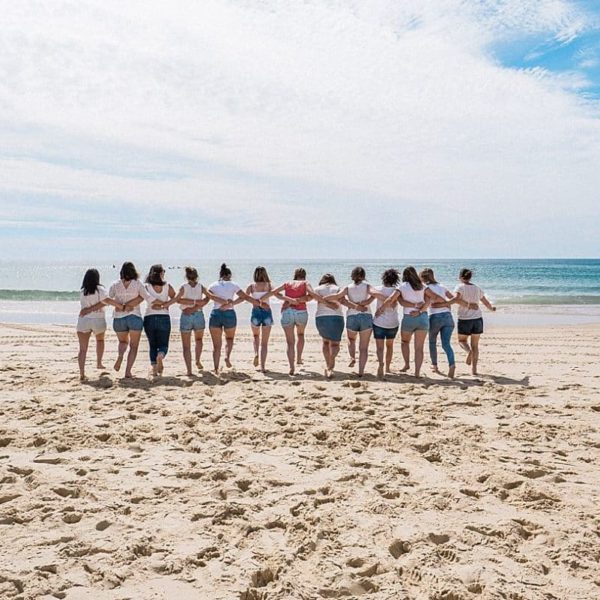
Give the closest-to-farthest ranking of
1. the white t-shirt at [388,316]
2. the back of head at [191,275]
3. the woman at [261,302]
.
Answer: the white t-shirt at [388,316]
the back of head at [191,275]
the woman at [261,302]

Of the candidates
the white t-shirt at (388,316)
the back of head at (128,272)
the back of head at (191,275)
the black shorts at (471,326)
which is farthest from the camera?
the black shorts at (471,326)

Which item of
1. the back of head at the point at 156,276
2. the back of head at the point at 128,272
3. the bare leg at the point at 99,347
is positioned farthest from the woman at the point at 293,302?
the bare leg at the point at 99,347

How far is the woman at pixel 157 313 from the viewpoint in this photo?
7652mm

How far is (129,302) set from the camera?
7.57 m

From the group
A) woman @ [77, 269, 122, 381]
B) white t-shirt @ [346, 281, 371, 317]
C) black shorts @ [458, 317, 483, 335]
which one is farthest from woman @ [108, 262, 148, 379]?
black shorts @ [458, 317, 483, 335]

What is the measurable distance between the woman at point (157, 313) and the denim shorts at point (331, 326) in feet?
7.09

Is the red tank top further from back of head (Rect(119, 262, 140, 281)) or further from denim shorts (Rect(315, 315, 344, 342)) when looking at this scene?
back of head (Rect(119, 262, 140, 281))

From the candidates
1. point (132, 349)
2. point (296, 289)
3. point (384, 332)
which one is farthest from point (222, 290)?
point (384, 332)

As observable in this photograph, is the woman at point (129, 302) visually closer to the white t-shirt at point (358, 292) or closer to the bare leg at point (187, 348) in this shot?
the bare leg at point (187, 348)

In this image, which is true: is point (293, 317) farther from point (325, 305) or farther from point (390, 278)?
point (390, 278)

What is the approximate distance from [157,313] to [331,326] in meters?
2.48

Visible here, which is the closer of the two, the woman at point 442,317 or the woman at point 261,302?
the woman at point 442,317

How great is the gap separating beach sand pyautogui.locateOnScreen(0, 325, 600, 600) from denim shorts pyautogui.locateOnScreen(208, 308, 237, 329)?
1145 millimetres

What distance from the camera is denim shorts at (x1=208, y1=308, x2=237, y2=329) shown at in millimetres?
8094
